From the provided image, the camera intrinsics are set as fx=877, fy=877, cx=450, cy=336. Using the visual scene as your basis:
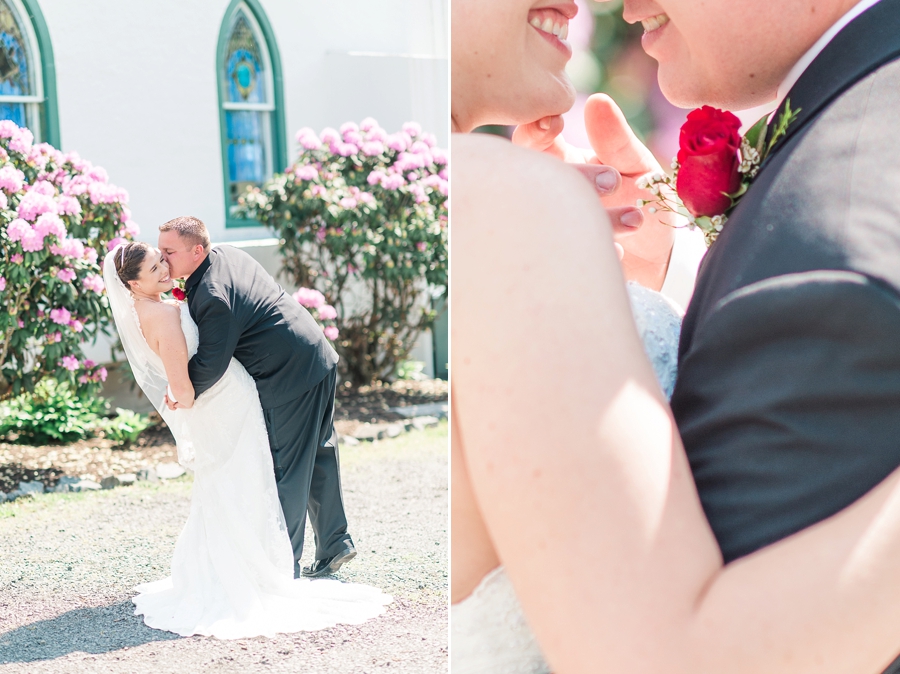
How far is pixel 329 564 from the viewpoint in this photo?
13.9 ft

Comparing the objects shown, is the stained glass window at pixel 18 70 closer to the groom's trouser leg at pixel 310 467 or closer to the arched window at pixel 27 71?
the arched window at pixel 27 71

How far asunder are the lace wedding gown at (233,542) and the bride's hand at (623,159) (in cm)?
253

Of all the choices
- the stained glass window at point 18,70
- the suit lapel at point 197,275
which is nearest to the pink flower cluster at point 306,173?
the stained glass window at point 18,70

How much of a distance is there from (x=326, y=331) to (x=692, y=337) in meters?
5.92

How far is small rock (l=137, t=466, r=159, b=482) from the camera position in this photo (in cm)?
553

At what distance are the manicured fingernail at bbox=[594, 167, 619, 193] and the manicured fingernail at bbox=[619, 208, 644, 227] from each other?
0.04 m

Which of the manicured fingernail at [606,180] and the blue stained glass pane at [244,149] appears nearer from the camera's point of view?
the manicured fingernail at [606,180]

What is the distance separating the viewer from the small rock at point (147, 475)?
5.53 meters

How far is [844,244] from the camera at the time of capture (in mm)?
662

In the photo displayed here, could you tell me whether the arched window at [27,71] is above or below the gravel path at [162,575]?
above

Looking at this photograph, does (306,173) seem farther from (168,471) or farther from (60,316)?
(168,471)

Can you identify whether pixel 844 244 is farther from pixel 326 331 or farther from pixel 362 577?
pixel 326 331

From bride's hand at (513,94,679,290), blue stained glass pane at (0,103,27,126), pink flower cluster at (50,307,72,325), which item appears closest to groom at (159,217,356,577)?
pink flower cluster at (50,307,72,325)

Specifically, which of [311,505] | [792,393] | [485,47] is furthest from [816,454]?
[311,505]
